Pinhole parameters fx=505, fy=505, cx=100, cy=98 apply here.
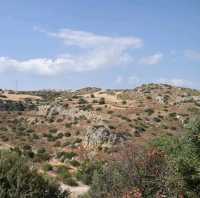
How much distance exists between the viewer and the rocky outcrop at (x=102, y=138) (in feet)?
167

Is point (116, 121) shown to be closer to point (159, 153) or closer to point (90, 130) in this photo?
point (90, 130)

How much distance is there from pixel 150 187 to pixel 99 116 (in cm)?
4808

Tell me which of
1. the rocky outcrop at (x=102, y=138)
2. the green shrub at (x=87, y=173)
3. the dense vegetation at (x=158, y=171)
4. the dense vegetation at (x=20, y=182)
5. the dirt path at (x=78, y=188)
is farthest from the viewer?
the rocky outcrop at (x=102, y=138)

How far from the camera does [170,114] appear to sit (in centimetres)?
6962

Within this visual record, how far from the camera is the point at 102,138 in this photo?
5156cm

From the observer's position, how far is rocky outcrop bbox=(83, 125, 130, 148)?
5075 centimetres

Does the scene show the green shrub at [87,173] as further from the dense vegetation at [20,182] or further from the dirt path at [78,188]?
the dense vegetation at [20,182]

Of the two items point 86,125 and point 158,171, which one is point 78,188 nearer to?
point 158,171

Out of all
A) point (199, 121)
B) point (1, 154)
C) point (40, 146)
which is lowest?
point (40, 146)

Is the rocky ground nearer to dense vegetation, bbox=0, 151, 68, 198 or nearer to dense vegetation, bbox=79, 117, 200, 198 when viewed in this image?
dense vegetation, bbox=0, 151, 68, 198

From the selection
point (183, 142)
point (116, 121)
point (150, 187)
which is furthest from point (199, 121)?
point (116, 121)

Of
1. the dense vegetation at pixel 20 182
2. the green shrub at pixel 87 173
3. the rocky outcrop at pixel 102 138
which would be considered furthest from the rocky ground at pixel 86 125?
the dense vegetation at pixel 20 182

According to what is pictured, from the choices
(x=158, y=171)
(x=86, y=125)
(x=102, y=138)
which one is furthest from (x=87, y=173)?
(x=86, y=125)

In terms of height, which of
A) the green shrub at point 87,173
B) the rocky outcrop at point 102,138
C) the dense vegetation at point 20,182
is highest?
the dense vegetation at point 20,182
